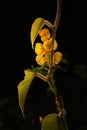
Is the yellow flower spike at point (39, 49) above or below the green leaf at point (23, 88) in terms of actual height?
above

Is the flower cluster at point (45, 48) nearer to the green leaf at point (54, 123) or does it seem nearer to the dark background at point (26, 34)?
the green leaf at point (54, 123)

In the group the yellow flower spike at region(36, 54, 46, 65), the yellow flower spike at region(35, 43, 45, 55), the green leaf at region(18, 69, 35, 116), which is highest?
the yellow flower spike at region(35, 43, 45, 55)

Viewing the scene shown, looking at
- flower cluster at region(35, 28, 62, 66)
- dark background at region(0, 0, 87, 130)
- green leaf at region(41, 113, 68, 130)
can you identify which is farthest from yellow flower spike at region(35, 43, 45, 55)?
dark background at region(0, 0, 87, 130)

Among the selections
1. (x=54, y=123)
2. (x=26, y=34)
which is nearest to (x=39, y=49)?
(x=54, y=123)

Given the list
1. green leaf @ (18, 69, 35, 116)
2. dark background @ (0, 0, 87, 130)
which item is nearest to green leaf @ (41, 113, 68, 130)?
green leaf @ (18, 69, 35, 116)

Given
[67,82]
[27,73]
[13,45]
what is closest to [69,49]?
[13,45]

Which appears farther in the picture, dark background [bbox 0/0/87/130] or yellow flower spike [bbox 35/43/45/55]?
dark background [bbox 0/0/87/130]

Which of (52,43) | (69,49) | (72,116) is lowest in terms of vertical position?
(72,116)

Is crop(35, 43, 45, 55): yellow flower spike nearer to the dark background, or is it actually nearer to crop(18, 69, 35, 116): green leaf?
crop(18, 69, 35, 116): green leaf

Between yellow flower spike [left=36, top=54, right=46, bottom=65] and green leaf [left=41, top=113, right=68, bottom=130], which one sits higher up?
yellow flower spike [left=36, top=54, right=46, bottom=65]

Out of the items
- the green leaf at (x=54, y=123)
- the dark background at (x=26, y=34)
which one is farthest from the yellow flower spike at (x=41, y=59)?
the dark background at (x=26, y=34)

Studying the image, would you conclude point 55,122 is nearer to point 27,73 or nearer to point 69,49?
point 27,73
